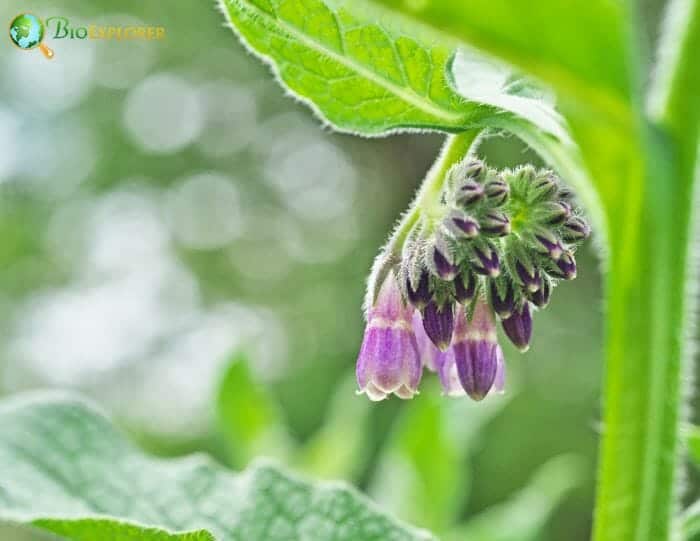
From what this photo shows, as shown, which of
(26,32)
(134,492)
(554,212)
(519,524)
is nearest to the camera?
(554,212)

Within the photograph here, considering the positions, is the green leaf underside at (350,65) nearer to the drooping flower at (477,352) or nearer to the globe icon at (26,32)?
the drooping flower at (477,352)

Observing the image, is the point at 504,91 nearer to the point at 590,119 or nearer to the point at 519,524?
the point at 590,119

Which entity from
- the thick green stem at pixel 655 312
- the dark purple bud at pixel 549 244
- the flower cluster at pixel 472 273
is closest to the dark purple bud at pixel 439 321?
the flower cluster at pixel 472 273

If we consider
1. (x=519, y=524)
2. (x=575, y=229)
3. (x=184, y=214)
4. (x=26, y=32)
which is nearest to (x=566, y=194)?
(x=575, y=229)

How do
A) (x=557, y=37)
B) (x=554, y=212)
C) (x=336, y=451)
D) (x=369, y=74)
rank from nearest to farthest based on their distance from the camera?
(x=557, y=37) → (x=369, y=74) → (x=554, y=212) → (x=336, y=451)

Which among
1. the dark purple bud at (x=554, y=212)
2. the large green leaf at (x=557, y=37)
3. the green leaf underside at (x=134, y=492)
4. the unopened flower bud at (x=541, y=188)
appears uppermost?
the unopened flower bud at (x=541, y=188)

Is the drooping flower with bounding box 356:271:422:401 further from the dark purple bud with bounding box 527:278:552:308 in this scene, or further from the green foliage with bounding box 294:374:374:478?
the green foliage with bounding box 294:374:374:478

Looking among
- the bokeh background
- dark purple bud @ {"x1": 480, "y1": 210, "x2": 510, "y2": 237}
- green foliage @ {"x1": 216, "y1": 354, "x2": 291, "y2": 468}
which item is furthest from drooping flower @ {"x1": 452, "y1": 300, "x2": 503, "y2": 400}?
the bokeh background
